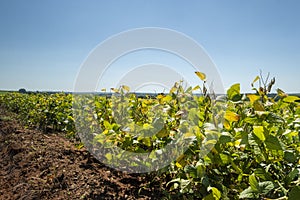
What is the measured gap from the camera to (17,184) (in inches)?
141

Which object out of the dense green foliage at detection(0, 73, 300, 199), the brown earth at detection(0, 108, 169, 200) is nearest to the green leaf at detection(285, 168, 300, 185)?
the dense green foliage at detection(0, 73, 300, 199)

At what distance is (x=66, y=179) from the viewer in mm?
3338

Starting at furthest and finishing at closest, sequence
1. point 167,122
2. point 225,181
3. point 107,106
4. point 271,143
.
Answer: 1. point 107,106
2. point 167,122
3. point 225,181
4. point 271,143

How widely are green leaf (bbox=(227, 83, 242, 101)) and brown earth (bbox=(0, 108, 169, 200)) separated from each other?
1.46 metres

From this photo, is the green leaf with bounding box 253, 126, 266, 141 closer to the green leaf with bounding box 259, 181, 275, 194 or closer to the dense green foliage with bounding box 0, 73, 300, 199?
the dense green foliage with bounding box 0, 73, 300, 199

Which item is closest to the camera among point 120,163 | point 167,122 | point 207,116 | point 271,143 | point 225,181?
point 271,143

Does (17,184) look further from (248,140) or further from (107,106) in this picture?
(248,140)

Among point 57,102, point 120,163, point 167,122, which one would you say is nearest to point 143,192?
point 120,163

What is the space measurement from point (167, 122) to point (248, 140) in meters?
1.14

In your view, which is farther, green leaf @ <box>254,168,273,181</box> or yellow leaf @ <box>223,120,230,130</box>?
yellow leaf @ <box>223,120,230,130</box>

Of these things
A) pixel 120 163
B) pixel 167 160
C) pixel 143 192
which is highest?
pixel 167 160

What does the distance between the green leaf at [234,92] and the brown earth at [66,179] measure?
1.46 metres

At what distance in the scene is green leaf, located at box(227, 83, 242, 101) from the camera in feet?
4.42

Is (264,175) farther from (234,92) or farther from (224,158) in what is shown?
(234,92)
